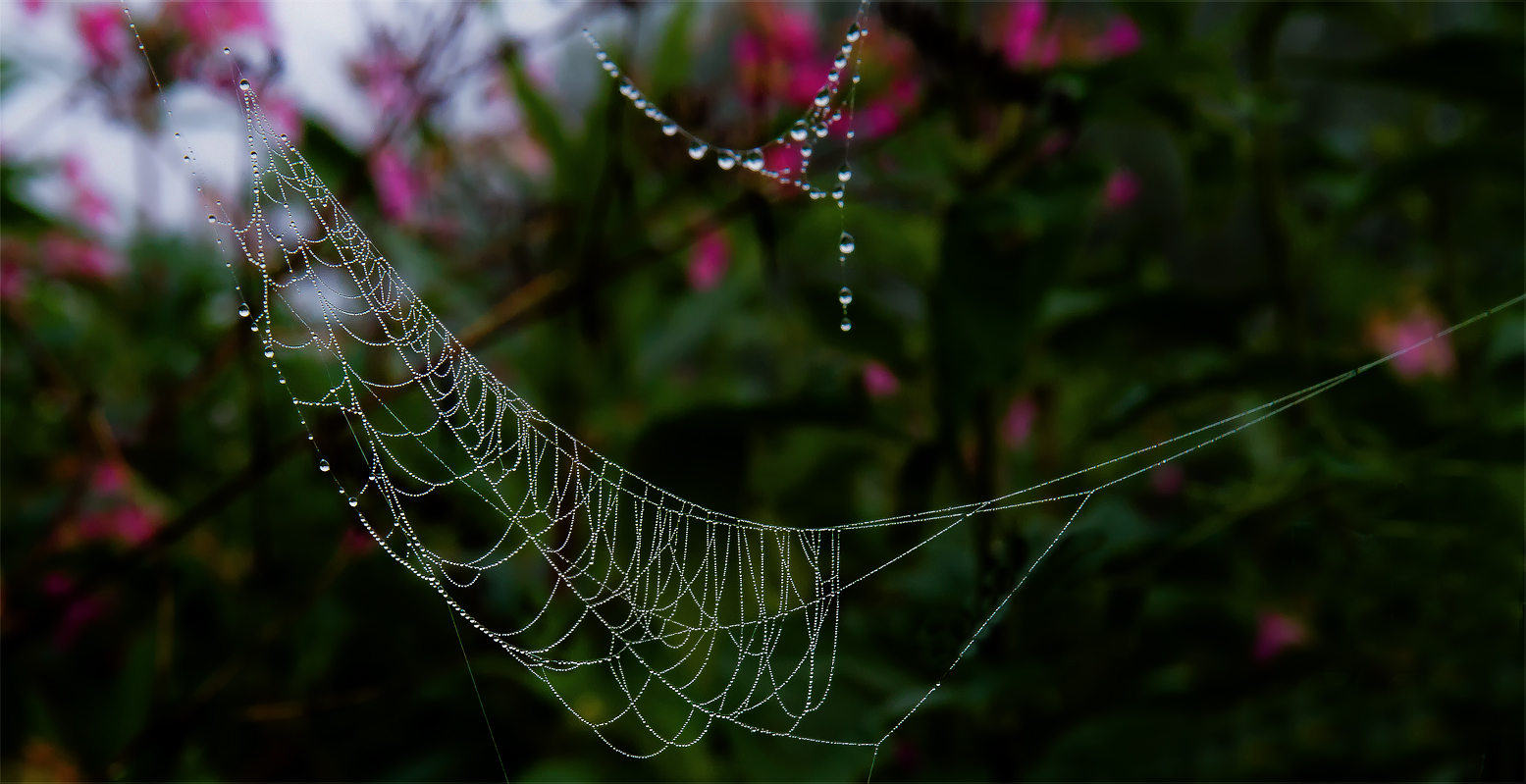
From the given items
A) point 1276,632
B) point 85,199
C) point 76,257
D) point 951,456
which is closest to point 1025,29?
point 951,456

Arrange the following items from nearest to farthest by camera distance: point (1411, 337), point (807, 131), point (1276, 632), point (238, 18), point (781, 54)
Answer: point (807, 131)
point (1276, 632)
point (781, 54)
point (238, 18)
point (1411, 337)

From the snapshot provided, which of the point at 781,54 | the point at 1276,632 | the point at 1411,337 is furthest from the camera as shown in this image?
the point at 1411,337

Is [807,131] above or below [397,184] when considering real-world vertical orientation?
below

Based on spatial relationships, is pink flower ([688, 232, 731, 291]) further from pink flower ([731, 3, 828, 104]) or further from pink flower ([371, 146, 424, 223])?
pink flower ([371, 146, 424, 223])

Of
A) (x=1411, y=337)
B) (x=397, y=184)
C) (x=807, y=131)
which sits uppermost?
(x=397, y=184)

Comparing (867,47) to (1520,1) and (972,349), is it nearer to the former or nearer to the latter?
(972,349)

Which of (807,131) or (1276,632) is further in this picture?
(1276,632)

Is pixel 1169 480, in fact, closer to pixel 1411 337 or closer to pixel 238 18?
pixel 1411 337
